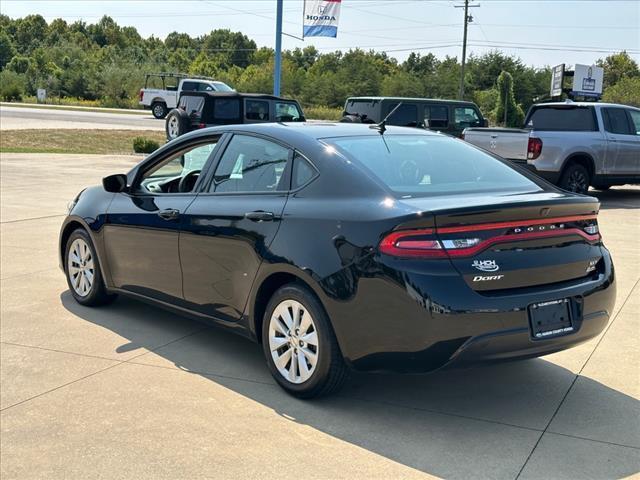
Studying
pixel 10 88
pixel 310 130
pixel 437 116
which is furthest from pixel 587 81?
pixel 10 88

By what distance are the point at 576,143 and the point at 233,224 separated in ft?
35.7

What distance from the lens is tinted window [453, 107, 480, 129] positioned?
61.8 feet

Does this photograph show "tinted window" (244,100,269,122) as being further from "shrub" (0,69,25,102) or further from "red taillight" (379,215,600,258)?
"shrub" (0,69,25,102)

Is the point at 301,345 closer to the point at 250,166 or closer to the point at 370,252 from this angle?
the point at 370,252

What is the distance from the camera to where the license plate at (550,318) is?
3814 millimetres

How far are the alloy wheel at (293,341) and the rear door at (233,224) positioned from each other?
0.34m

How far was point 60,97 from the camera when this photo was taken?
74.4 metres

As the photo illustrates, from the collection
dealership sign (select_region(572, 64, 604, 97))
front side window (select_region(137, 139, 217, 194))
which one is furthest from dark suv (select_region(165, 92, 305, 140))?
dealership sign (select_region(572, 64, 604, 97))

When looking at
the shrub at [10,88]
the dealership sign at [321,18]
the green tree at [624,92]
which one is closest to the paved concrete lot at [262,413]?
the dealership sign at [321,18]

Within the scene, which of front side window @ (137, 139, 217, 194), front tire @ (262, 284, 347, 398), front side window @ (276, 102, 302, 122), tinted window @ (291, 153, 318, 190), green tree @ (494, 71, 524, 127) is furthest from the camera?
green tree @ (494, 71, 524, 127)

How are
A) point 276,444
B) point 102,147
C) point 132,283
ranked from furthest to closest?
point 102,147, point 132,283, point 276,444

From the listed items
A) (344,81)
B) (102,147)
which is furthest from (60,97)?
(102,147)

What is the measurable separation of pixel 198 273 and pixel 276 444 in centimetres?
163

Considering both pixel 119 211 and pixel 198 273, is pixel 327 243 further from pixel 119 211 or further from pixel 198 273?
pixel 119 211
